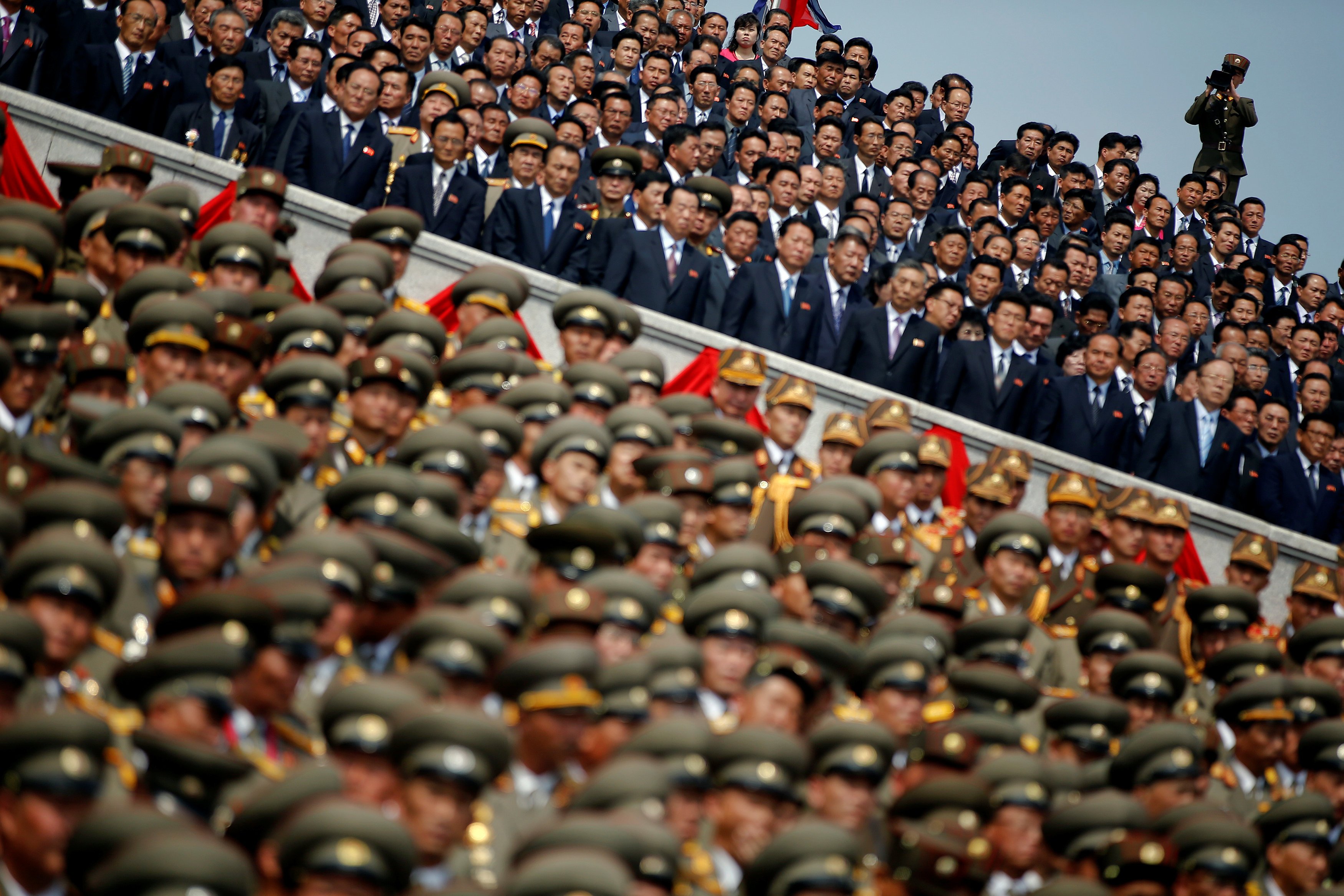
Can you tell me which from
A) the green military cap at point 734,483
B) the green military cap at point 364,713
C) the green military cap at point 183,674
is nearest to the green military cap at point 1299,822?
the green military cap at point 734,483

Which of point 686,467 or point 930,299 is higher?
point 930,299

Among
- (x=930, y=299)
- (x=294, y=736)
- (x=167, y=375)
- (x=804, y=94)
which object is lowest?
→ (x=294, y=736)

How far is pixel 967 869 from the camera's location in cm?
643

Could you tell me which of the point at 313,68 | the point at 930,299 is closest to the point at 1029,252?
the point at 930,299

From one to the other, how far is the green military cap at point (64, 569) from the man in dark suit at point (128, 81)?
7128 mm

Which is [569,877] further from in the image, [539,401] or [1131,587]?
[1131,587]

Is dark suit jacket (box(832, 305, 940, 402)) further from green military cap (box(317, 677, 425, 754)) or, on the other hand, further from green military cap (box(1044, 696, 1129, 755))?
green military cap (box(317, 677, 425, 754))

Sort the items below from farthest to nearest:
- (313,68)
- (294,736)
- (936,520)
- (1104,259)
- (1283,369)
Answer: (1104,259) → (1283,369) → (313,68) → (936,520) → (294,736)

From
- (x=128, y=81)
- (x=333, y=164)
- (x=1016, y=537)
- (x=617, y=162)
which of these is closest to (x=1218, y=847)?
(x=1016, y=537)

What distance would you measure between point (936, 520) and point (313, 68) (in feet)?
23.2

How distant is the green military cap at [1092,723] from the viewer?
25.8 ft

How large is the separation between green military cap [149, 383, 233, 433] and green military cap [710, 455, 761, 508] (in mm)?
2760

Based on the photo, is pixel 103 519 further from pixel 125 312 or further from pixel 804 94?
pixel 804 94

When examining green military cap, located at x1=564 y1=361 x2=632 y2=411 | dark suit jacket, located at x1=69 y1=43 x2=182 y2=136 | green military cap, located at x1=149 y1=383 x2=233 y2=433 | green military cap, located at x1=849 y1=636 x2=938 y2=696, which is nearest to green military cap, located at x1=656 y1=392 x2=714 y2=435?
green military cap, located at x1=564 y1=361 x2=632 y2=411
